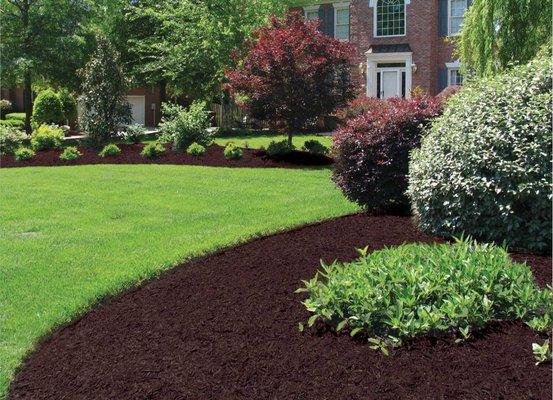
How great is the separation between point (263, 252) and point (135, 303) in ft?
4.66

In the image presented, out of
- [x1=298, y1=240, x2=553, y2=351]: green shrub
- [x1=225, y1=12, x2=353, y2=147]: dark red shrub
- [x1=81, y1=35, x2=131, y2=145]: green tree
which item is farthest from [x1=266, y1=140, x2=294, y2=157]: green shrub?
[x1=298, y1=240, x2=553, y2=351]: green shrub

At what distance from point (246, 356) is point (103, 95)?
15.6 m

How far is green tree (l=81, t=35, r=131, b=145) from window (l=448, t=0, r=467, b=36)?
48.9 ft

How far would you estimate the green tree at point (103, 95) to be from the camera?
18.3m

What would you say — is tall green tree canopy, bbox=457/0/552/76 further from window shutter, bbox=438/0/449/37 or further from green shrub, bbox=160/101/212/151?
window shutter, bbox=438/0/449/37

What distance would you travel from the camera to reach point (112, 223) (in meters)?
8.36

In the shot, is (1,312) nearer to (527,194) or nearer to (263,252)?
(263,252)

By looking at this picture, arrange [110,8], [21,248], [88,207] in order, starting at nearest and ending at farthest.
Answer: [21,248]
[88,207]
[110,8]

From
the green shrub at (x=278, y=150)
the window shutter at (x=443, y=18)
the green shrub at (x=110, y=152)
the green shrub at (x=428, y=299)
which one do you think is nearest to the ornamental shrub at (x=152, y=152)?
the green shrub at (x=110, y=152)

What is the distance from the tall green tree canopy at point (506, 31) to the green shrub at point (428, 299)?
8.20 metres

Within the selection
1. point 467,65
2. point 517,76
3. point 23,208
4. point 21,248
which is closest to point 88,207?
point 23,208

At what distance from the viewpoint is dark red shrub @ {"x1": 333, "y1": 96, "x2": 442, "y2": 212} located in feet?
26.0

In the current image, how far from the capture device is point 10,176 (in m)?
13.4

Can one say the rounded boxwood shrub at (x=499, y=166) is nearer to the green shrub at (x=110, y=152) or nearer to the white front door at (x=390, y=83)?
the green shrub at (x=110, y=152)
